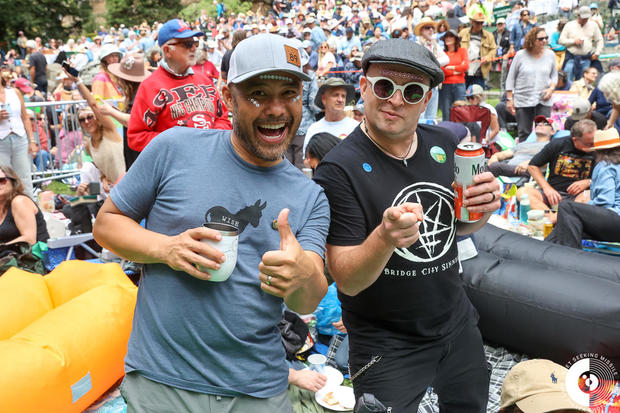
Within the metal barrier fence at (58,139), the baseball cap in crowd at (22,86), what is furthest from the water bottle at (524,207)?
the baseball cap in crowd at (22,86)

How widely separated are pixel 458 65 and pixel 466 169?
844cm

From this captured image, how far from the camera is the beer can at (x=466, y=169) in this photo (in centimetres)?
212

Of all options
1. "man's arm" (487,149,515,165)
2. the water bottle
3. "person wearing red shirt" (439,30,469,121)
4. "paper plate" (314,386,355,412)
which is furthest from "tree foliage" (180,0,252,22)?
"paper plate" (314,386,355,412)

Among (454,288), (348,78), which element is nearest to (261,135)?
(454,288)

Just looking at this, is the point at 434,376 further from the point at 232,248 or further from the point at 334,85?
the point at 334,85

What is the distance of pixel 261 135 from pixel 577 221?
14.4ft

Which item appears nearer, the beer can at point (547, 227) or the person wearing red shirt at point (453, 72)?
the beer can at point (547, 227)

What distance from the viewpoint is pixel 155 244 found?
1.72 m

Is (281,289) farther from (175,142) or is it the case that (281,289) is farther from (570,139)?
(570,139)

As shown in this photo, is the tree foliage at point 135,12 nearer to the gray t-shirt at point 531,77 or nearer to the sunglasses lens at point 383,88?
the gray t-shirt at point 531,77

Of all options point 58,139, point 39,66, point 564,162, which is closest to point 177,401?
point 564,162

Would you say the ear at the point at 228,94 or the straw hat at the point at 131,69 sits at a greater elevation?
the ear at the point at 228,94

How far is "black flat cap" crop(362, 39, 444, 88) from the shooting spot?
7.23 ft

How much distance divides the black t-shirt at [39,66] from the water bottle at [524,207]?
15.4 meters
